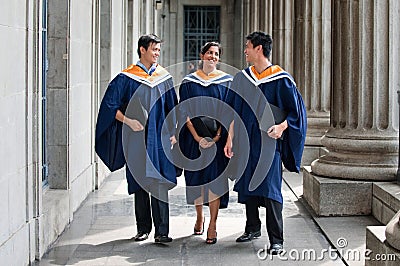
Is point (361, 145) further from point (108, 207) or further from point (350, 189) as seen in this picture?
point (108, 207)

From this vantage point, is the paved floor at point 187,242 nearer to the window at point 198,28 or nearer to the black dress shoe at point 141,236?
the black dress shoe at point 141,236

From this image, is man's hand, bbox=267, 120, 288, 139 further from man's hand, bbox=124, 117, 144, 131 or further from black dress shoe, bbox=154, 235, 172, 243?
black dress shoe, bbox=154, 235, 172, 243

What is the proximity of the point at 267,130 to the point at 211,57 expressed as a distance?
89 centimetres

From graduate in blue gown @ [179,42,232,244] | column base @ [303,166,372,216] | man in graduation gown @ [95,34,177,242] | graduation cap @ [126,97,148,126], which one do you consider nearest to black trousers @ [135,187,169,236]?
man in graduation gown @ [95,34,177,242]

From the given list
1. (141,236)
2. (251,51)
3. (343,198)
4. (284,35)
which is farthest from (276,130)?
(284,35)

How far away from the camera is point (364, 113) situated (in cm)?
841

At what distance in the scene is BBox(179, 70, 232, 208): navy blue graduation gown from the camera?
7.07 m

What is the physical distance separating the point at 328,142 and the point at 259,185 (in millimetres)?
2293

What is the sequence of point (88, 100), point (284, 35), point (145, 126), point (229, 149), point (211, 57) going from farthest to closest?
point (284, 35) → point (88, 100) → point (211, 57) → point (145, 126) → point (229, 149)

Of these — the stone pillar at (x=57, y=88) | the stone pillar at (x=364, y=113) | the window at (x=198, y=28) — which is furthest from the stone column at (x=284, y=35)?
the window at (x=198, y=28)

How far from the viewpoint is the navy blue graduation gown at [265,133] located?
6633 millimetres

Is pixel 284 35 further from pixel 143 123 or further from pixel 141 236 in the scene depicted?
pixel 141 236

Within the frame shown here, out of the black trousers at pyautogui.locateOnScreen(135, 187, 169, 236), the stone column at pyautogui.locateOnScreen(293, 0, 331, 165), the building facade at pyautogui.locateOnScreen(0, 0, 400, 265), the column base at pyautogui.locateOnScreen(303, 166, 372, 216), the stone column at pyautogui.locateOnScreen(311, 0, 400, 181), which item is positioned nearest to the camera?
the building facade at pyautogui.locateOnScreen(0, 0, 400, 265)

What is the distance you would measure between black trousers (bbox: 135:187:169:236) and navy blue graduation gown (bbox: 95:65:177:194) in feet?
Answer: 0.34
